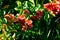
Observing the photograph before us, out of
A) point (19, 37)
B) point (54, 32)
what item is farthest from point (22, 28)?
point (54, 32)

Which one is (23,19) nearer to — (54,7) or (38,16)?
(38,16)

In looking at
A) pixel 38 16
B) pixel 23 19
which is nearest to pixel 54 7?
pixel 38 16

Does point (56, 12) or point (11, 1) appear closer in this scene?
point (56, 12)

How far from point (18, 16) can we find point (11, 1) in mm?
415

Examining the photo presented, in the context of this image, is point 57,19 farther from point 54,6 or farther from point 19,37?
point 19,37

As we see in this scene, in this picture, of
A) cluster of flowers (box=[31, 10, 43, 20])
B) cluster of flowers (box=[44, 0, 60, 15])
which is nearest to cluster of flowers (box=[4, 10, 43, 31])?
cluster of flowers (box=[31, 10, 43, 20])

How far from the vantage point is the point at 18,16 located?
3031 mm

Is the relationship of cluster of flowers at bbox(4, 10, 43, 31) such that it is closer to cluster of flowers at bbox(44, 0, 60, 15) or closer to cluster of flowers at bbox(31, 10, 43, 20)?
cluster of flowers at bbox(31, 10, 43, 20)

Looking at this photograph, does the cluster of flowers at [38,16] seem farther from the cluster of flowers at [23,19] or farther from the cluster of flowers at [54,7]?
the cluster of flowers at [54,7]

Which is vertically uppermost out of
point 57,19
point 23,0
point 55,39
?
point 23,0

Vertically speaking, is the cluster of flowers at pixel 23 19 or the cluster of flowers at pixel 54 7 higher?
the cluster of flowers at pixel 54 7

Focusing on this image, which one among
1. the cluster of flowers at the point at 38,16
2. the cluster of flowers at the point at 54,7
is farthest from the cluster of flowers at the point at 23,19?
the cluster of flowers at the point at 54,7

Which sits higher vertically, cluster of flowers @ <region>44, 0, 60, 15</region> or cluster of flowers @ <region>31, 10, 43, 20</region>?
cluster of flowers @ <region>44, 0, 60, 15</region>

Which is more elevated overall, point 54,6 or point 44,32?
point 54,6
